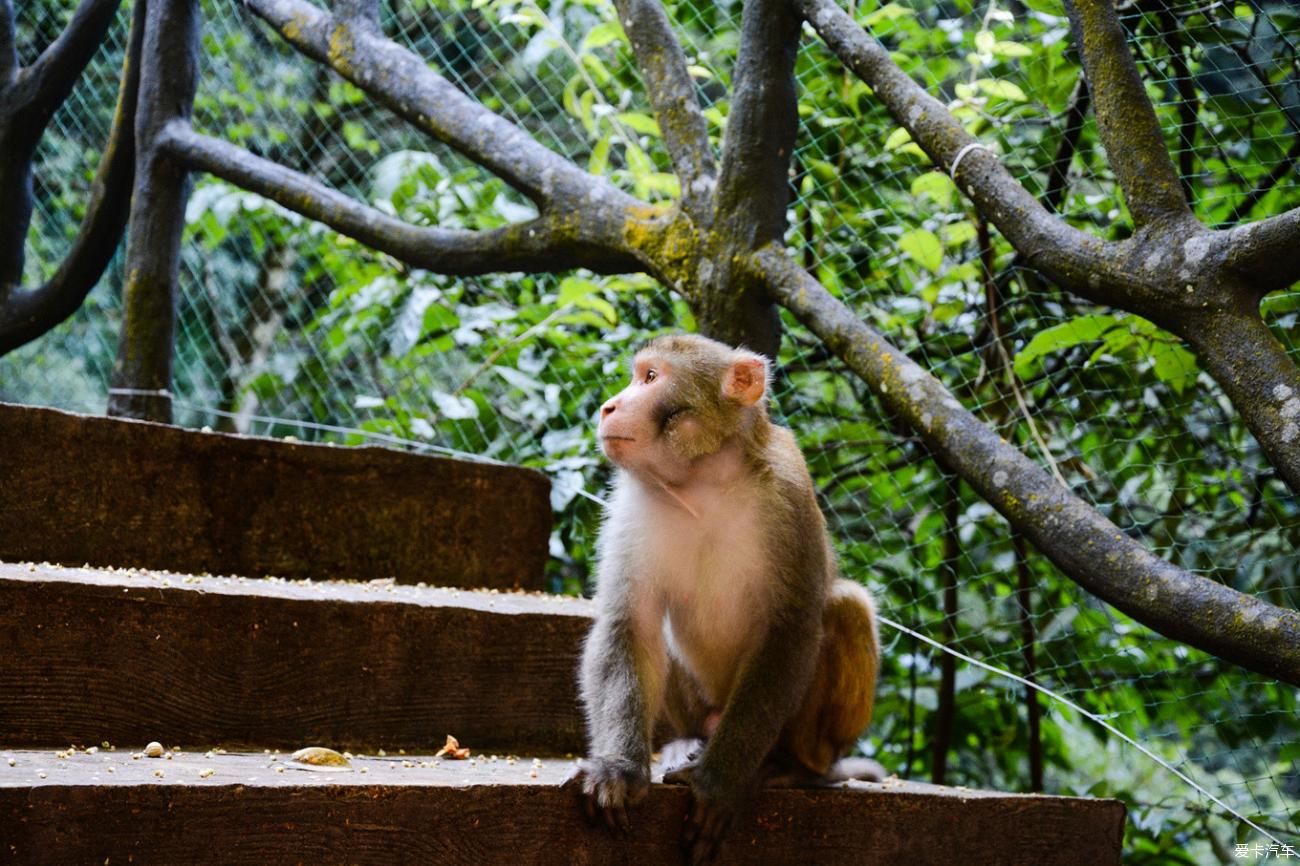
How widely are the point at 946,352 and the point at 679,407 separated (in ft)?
6.09

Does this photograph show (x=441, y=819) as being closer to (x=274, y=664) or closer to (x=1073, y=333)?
(x=274, y=664)

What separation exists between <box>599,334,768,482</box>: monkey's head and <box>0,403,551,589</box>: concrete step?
1.06m

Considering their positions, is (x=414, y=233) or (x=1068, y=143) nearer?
(x=1068, y=143)

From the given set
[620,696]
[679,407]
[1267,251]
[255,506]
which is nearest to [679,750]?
[620,696]

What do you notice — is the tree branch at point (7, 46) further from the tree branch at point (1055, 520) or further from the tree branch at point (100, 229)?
the tree branch at point (1055, 520)

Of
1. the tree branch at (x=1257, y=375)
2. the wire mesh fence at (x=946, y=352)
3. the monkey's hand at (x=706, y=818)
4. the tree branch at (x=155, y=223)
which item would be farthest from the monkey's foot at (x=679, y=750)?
the tree branch at (x=155, y=223)

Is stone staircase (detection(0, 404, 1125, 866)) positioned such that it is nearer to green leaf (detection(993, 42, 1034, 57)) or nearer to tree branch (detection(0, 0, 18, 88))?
green leaf (detection(993, 42, 1034, 57))

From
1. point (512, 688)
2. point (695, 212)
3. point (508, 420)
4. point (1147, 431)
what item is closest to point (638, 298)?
point (508, 420)

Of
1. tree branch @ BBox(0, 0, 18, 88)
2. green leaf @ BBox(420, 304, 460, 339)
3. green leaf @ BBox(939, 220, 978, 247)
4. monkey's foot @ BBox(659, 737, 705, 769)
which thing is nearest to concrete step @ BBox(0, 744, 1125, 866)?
monkey's foot @ BBox(659, 737, 705, 769)

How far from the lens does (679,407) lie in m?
2.61

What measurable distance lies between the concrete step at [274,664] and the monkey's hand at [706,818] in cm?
68

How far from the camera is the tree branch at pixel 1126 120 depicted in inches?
105

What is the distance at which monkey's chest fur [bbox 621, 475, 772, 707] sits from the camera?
8.59 ft

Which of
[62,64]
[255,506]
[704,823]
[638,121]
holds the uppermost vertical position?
[62,64]
